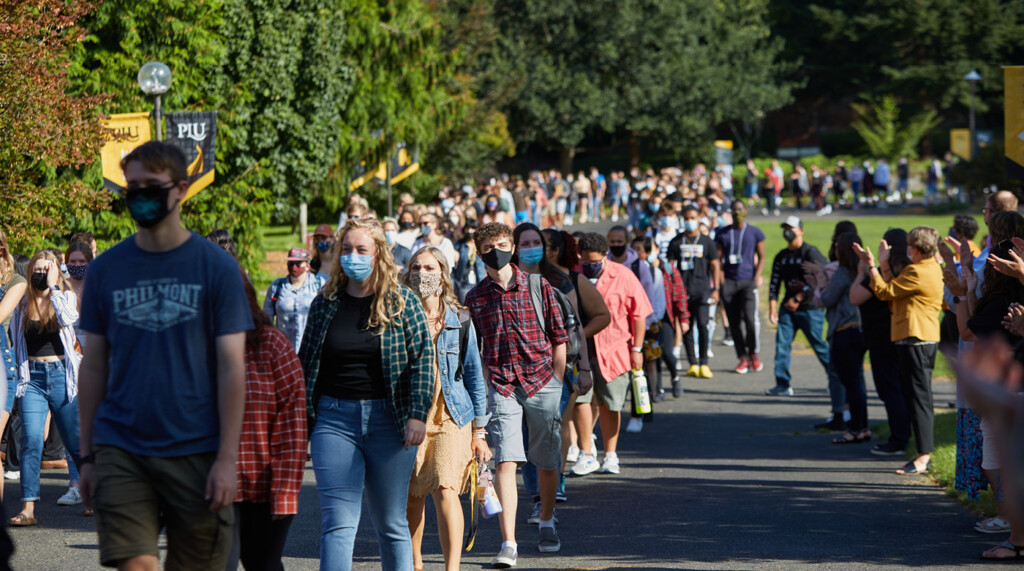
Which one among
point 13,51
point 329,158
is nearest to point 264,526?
point 13,51

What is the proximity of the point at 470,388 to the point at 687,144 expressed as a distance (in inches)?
2323

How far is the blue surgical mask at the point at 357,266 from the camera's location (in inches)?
218

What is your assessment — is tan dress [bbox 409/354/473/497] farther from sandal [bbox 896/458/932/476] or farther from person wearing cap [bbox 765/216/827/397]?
person wearing cap [bbox 765/216/827/397]

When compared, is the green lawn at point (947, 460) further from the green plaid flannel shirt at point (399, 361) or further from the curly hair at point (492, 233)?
the green plaid flannel shirt at point (399, 361)

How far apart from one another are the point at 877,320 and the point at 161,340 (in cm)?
774

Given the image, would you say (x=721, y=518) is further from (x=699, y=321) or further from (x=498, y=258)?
(x=699, y=321)

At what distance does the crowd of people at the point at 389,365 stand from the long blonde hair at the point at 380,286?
0.4 inches

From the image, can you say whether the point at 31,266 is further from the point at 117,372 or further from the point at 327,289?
the point at 117,372

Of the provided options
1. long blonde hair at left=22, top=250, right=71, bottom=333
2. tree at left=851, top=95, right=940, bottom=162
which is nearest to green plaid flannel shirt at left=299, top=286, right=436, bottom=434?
long blonde hair at left=22, top=250, right=71, bottom=333

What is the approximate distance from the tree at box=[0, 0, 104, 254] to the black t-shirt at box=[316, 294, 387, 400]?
6.74 meters

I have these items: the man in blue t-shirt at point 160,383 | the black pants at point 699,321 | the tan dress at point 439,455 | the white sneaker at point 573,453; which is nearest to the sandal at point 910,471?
the white sneaker at point 573,453

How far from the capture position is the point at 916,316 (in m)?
9.77

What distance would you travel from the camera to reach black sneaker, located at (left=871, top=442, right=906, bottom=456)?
35.6 feet

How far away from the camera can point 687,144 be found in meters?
64.3
